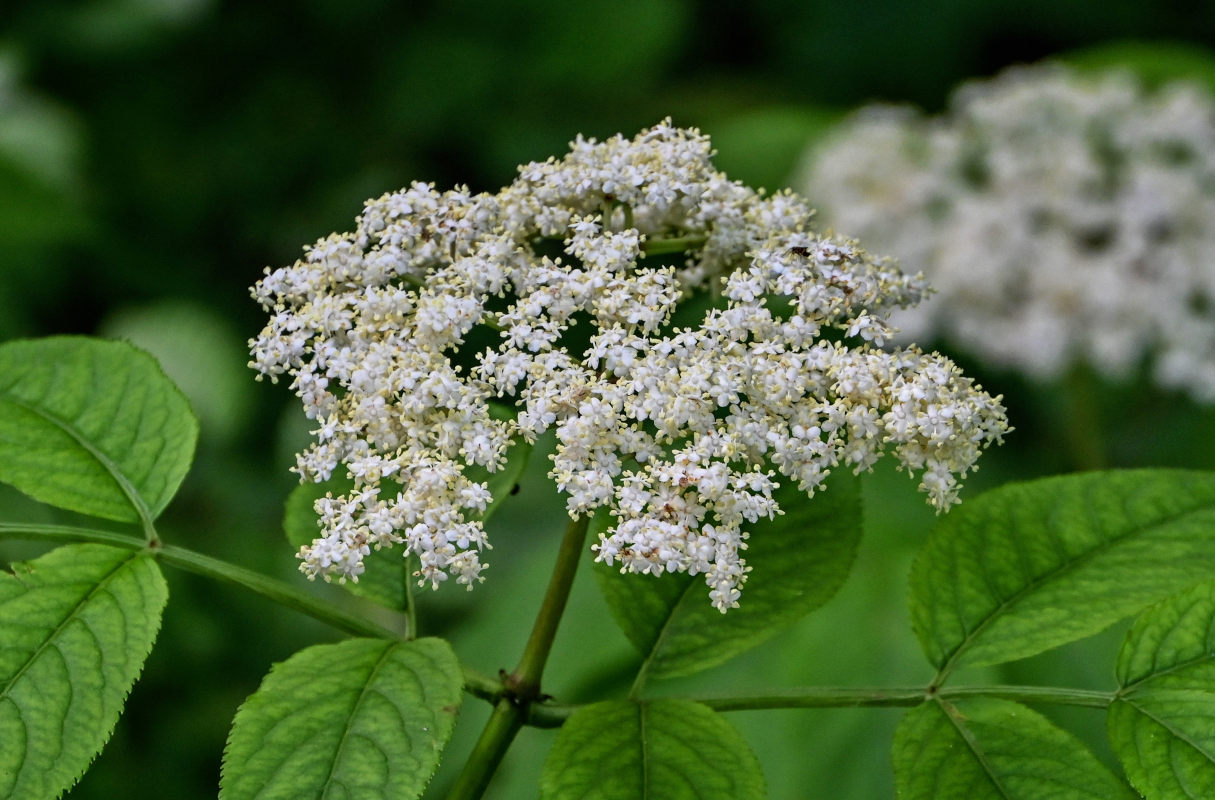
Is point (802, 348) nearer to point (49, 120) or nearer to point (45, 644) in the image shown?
point (45, 644)

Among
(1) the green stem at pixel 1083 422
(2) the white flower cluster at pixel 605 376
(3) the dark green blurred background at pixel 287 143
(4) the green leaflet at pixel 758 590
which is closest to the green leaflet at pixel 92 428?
(2) the white flower cluster at pixel 605 376

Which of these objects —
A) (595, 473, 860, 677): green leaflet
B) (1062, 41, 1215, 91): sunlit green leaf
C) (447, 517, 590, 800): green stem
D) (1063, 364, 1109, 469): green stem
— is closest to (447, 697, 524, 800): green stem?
(447, 517, 590, 800): green stem

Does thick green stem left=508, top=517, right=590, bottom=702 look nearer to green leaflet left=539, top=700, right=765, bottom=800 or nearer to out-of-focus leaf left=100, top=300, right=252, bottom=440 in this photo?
green leaflet left=539, top=700, right=765, bottom=800

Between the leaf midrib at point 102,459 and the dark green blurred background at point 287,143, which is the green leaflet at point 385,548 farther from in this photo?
the dark green blurred background at point 287,143

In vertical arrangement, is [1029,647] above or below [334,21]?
below

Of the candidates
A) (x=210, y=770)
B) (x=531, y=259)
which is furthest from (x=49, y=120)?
(x=531, y=259)

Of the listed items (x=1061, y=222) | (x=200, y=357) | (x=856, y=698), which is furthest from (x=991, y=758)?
(x=200, y=357)

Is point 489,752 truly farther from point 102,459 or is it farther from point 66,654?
point 102,459
